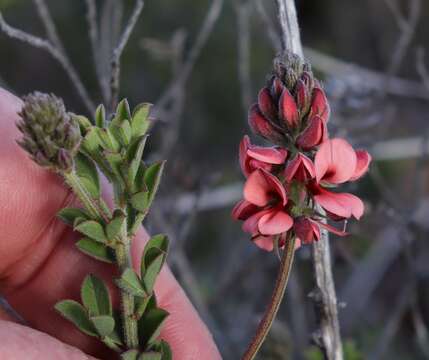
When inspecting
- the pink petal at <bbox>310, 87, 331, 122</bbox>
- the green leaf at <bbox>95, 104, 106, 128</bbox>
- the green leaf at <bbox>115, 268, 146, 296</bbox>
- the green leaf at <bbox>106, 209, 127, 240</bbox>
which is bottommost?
the green leaf at <bbox>115, 268, 146, 296</bbox>

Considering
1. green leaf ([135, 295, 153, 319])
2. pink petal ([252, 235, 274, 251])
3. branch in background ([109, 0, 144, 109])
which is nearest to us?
pink petal ([252, 235, 274, 251])

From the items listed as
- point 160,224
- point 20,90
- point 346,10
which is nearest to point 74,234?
point 160,224

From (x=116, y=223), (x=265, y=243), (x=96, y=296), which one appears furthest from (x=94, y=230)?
(x=265, y=243)

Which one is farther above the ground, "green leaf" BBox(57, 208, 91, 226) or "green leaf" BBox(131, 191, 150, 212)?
"green leaf" BBox(131, 191, 150, 212)

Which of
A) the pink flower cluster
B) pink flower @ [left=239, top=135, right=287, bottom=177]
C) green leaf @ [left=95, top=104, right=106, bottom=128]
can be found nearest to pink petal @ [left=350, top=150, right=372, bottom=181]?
the pink flower cluster

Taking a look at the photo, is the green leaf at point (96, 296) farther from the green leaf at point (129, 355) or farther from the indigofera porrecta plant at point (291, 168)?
the indigofera porrecta plant at point (291, 168)

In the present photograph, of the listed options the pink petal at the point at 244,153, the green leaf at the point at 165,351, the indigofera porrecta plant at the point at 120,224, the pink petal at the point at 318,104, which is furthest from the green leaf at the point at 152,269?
the pink petal at the point at 318,104

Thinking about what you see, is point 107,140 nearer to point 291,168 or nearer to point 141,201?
point 141,201

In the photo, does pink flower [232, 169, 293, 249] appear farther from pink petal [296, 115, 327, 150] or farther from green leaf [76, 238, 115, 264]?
green leaf [76, 238, 115, 264]
